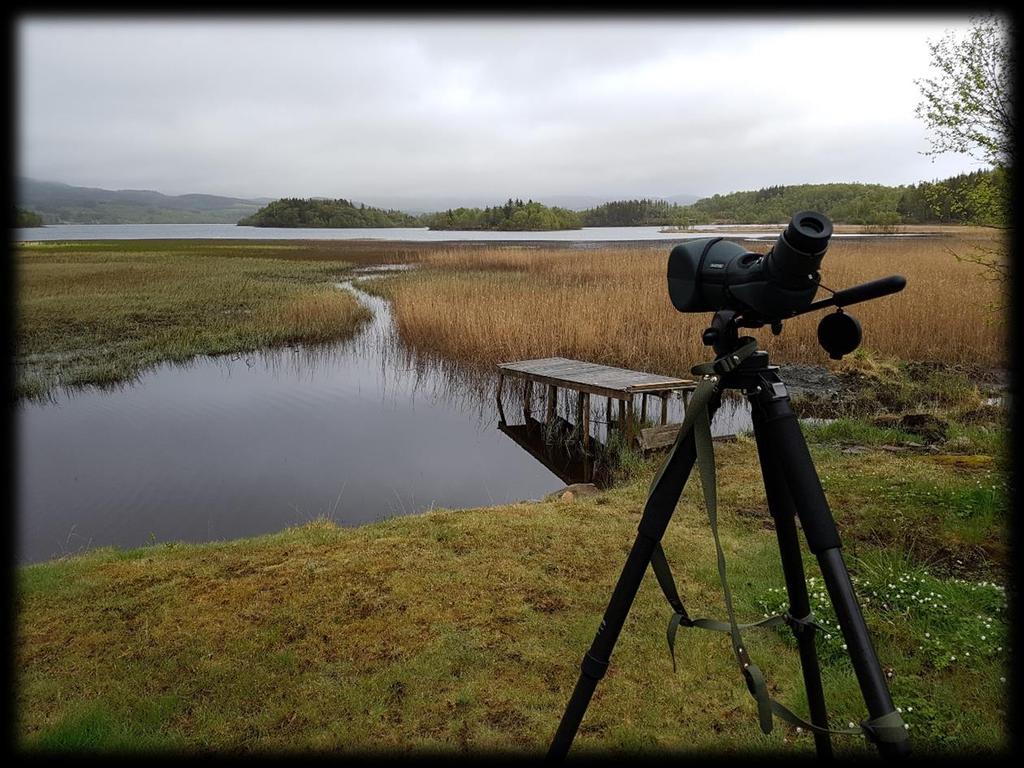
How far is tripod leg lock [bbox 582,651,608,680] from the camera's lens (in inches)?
57.2

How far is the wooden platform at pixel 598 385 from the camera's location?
6664 mm

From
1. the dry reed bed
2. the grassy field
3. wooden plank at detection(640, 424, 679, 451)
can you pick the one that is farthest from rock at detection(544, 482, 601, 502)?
the dry reed bed

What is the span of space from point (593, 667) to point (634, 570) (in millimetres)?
269

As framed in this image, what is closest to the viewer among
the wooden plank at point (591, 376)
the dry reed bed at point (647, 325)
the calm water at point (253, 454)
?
the calm water at point (253, 454)

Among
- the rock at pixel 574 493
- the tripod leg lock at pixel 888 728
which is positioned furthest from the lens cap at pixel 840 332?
the rock at pixel 574 493

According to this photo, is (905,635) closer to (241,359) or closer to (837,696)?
(837,696)

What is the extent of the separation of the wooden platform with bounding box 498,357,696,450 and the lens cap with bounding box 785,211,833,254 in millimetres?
5419

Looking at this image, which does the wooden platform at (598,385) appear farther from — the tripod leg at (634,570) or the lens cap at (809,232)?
the lens cap at (809,232)

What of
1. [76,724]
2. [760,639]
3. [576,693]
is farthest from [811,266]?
[76,724]

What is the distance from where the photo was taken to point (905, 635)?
8.09ft

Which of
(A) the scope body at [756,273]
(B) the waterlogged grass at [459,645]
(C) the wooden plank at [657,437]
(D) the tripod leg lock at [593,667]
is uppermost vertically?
(A) the scope body at [756,273]

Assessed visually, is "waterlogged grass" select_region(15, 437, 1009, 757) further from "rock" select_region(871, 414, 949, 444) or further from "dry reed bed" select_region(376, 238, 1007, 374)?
"dry reed bed" select_region(376, 238, 1007, 374)

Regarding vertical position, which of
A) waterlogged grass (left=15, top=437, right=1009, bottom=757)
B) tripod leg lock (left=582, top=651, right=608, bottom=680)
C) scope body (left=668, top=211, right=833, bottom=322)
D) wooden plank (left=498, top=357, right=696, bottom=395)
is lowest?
waterlogged grass (left=15, top=437, right=1009, bottom=757)

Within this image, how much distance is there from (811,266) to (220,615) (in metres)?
2.90
